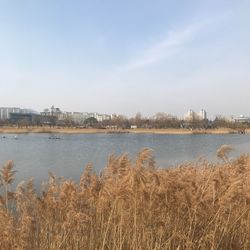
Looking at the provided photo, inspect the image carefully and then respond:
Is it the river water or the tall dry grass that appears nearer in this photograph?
the tall dry grass

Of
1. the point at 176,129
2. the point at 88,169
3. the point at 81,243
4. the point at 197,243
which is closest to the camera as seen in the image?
the point at 197,243

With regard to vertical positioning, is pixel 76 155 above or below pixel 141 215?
below

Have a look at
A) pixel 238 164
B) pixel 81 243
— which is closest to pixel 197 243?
pixel 81 243

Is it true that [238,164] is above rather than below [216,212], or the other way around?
above

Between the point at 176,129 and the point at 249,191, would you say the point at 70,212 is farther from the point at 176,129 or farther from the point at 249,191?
the point at 176,129

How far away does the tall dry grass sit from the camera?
16.2ft

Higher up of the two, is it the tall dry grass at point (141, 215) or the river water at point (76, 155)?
the tall dry grass at point (141, 215)

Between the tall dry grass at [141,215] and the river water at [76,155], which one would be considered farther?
the river water at [76,155]

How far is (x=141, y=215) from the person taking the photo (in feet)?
17.1

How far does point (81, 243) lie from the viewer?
221 inches

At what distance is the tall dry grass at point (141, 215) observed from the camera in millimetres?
4926

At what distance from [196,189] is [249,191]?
79cm

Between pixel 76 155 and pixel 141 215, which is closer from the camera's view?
pixel 141 215

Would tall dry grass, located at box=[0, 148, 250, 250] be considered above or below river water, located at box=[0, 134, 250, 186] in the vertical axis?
above
